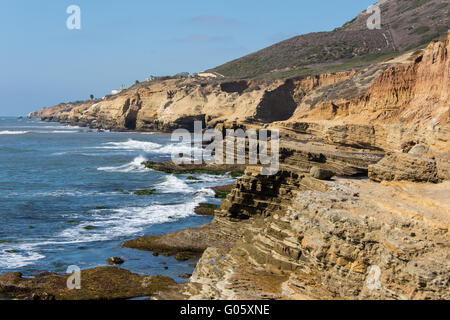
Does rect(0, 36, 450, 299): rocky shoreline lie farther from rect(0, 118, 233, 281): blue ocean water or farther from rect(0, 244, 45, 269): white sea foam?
rect(0, 244, 45, 269): white sea foam

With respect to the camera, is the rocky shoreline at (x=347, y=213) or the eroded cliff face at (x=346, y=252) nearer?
the eroded cliff face at (x=346, y=252)

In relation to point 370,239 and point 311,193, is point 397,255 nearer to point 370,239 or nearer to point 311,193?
point 370,239

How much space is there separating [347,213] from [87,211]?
2072 centimetres

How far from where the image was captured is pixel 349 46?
10131 centimetres

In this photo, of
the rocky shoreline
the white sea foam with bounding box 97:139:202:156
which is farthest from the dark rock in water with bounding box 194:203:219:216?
the white sea foam with bounding box 97:139:202:156

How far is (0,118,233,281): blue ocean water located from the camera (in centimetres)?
1962

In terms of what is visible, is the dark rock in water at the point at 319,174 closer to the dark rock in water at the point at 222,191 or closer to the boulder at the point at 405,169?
the boulder at the point at 405,169

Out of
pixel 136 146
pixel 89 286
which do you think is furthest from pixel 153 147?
pixel 89 286

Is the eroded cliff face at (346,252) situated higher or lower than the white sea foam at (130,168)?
higher

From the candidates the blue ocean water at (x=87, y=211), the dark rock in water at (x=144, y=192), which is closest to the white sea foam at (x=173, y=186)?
the blue ocean water at (x=87, y=211)

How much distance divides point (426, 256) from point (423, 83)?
1813cm

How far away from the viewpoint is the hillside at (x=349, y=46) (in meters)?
89.2
